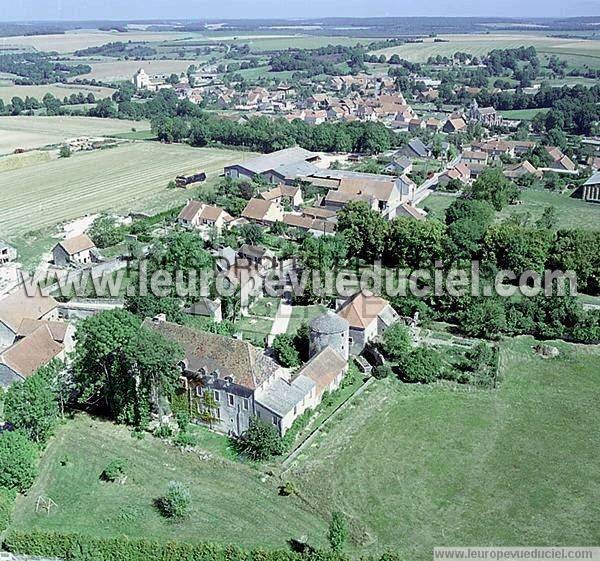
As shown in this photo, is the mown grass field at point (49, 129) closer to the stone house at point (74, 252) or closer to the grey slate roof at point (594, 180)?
the stone house at point (74, 252)

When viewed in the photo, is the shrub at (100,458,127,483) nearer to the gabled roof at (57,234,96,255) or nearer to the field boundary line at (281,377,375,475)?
the field boundary line at (281,377,375,475)

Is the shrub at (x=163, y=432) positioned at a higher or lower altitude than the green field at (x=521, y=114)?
lower

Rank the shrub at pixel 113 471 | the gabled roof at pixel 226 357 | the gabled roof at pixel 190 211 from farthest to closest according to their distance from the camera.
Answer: the gabled roof at pixel 190 211 < the gabled roof at pixel 226 357 < the shrub at pixel 113 471

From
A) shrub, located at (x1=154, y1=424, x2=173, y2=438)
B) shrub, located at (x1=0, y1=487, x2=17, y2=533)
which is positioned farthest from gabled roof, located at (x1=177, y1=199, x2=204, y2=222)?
shrub, located at (x1=0, y1=487, x2=17, y2=533)

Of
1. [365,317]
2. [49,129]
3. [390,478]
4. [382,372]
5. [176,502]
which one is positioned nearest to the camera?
[176,502]

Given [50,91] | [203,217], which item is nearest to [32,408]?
[203,217]

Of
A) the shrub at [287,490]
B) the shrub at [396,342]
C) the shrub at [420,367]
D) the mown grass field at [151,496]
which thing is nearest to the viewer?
the mown grass field at [151,496]

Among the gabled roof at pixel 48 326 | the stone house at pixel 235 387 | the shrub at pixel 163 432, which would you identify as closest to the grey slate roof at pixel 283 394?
the stone house at pixel 235 387

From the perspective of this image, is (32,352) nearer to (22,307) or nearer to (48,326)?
(48,326)

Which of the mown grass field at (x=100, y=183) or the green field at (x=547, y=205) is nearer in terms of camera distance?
the green field at (x=547, y=205)
